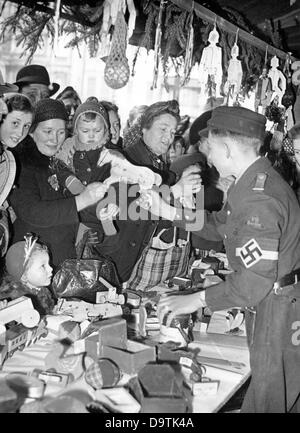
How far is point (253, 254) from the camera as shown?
193cm

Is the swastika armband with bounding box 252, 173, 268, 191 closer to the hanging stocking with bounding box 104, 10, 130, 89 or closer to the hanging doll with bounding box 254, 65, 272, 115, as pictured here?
the hanging stocking with bounding box 104, 10, 130, 89

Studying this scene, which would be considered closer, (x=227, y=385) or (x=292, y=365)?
(x=227, y=385)

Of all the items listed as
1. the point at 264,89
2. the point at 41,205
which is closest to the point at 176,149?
the point at 264,89

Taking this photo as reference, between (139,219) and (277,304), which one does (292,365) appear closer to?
(277,304)

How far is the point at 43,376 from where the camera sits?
5.90ft

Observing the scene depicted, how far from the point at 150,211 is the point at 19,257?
3.53 ft

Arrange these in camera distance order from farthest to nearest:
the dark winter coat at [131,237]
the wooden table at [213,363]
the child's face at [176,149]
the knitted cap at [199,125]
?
the child's face at [176,149] → the knitted cap at [199,125] → the dark winter coat at [131,237] → the wooden table at [213,363]

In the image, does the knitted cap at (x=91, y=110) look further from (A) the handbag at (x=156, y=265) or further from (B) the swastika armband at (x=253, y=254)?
(B) the swastika armband at (x=253, y=254)

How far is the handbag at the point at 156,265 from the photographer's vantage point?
314 centimetres

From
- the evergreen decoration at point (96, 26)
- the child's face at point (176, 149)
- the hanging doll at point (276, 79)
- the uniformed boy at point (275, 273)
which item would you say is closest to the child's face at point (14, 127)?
the evergreen decoration at point (96, 26)

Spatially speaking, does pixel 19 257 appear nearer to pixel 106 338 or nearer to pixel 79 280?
pixel 79 280

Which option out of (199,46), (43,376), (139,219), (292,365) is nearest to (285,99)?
(199,46)

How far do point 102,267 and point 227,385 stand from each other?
1.17 m

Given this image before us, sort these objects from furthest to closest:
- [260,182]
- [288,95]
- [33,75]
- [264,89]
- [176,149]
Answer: [176,149]
[288,95]
[264,89]
[33,75]
[260,182]
